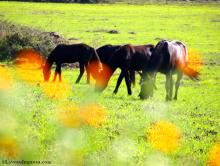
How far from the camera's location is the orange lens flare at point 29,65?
85.6ft

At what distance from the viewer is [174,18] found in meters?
76.0

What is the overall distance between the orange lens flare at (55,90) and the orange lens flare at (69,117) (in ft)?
11.2

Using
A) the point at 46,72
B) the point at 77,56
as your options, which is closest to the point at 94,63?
the point at 77,56

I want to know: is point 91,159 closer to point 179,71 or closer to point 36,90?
point 36,90

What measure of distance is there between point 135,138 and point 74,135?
210 centimetres

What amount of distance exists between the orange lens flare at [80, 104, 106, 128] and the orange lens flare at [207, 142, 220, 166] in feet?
11.3

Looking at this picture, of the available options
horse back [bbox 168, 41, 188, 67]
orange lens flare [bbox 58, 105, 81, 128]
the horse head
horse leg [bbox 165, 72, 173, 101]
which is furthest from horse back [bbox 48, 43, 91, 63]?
orange lens flare [bbox 58, 105, 81, 128]

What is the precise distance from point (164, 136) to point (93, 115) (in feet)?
8.63

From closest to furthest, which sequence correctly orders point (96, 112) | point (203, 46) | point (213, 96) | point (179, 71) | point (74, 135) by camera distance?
point (74, 135), point (96, 112), point (179, 71), point (213, 96), point (203, 46)

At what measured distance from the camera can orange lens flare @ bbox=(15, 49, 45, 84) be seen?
1027 inches

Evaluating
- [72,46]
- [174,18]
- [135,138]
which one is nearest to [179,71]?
[72,46]

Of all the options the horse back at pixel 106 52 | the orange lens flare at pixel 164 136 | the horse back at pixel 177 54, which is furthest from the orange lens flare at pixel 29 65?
the orange lens flare at pixel 164 136

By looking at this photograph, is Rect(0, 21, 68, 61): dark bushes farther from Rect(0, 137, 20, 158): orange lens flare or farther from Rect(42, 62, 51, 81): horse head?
Answer: Rect(0, 137, 20, 158): orange lens flare

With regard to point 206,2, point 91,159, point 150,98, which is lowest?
point 206,2
